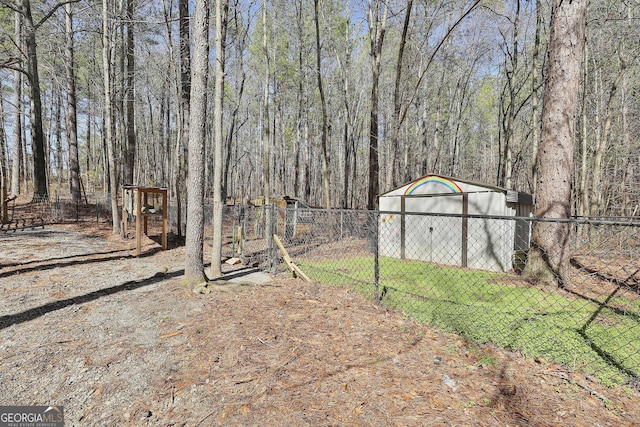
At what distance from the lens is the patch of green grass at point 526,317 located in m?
2.63

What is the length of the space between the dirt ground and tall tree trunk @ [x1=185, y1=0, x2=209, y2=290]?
658 mm

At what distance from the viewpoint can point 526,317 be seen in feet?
11.3

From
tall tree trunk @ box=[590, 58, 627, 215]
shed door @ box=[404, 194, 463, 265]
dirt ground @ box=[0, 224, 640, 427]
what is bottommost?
dirt ground @ box=[0, 224, 640, 427]

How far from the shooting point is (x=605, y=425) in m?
1.85

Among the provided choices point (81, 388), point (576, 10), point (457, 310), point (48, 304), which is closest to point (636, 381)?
point (457, 310)

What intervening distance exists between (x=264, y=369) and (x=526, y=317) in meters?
3.15

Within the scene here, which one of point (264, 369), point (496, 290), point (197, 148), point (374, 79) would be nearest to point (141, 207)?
point (197, 148)

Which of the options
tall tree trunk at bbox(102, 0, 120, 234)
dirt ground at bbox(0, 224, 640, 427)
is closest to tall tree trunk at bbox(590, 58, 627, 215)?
dirt ground at bbox(0, 224, 640, 427)

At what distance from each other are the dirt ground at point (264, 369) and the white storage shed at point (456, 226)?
3.72 metres

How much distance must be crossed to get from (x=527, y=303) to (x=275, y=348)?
360 cm

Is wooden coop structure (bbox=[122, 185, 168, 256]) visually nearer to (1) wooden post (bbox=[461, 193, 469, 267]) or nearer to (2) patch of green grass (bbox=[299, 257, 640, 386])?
(2) patch of green grass (bbox=[299, 257, 640, 386])

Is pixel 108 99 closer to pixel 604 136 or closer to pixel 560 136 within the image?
pixel 560 136

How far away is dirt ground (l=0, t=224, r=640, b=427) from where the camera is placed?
75.8 inches

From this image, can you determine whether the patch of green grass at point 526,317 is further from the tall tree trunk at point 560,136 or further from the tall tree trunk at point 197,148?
the tall tree trunk at point 197,148
